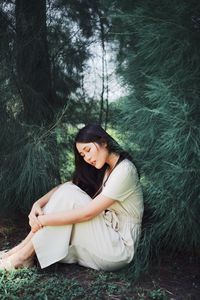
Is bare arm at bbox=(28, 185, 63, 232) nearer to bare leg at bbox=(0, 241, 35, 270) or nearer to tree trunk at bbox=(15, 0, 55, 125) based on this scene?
bare leg at bbox=(0, 241, 35, 270)

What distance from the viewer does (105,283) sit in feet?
8.21

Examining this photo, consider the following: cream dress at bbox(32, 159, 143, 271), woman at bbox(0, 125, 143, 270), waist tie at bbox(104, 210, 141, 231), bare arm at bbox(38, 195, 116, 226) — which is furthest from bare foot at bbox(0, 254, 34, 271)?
waist tie at bbox(104, 210, 141, 231)

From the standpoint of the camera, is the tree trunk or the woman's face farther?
the tree trunk

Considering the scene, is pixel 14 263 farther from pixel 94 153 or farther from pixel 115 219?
pixel 94 153

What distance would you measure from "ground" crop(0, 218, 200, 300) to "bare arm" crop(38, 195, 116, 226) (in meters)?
0.32

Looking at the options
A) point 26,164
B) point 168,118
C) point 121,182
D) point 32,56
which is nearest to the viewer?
point 168,118

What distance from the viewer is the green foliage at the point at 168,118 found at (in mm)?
2289

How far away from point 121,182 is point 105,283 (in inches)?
21.8

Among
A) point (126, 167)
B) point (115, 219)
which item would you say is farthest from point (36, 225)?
point (126, 167)

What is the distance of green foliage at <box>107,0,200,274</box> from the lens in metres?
2.29

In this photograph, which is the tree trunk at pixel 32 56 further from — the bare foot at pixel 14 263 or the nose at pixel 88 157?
the bare foot at pixel 14 263

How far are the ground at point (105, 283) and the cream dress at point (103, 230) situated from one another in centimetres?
9

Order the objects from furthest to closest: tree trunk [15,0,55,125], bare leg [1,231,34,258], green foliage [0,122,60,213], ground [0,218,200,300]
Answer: tree trunk [15,0,55,125] → green foliage [0,122,60,213] → bare leg [1,231,34,258] → ground [0,218,200,300]

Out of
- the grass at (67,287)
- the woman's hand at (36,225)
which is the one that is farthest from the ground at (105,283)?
the woman's hand at (36,225)
